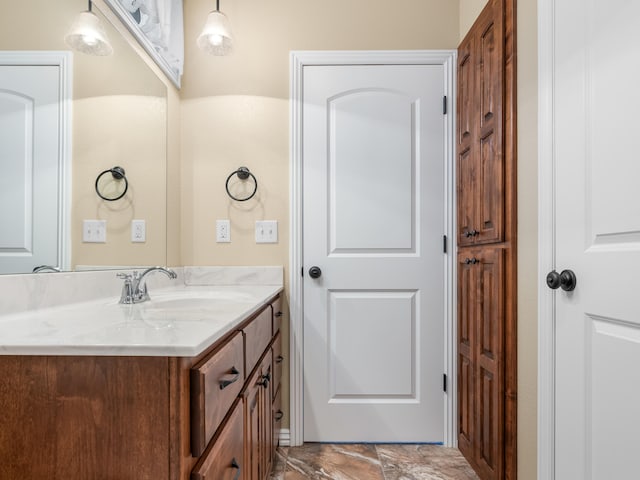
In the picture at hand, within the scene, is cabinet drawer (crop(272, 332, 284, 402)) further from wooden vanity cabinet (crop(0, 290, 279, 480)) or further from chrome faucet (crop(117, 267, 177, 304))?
wooden vanity cabinet (crop(0, 290, 279, 480))

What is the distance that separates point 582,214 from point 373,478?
55.2 inches

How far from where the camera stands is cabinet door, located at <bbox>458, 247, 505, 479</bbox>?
149 centimetres

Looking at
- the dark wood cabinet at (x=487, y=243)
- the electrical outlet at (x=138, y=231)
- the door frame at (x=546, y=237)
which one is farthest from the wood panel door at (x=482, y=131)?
the electrical outlet at (x=138, y=231)

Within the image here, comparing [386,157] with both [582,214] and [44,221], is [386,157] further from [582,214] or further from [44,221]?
[44,221]

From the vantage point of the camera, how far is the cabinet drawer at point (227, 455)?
760 millimetres

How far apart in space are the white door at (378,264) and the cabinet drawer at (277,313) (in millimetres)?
141

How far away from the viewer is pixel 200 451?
724 millimetres

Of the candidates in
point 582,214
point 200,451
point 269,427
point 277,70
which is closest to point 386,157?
point 277,70

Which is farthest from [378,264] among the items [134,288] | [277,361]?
[134,288]

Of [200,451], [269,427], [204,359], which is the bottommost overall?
[269,427]

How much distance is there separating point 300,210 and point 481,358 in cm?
111

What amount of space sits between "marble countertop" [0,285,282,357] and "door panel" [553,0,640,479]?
947mm

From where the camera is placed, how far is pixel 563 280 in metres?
1.12

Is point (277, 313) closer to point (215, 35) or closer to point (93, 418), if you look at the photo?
point (93, 418)
